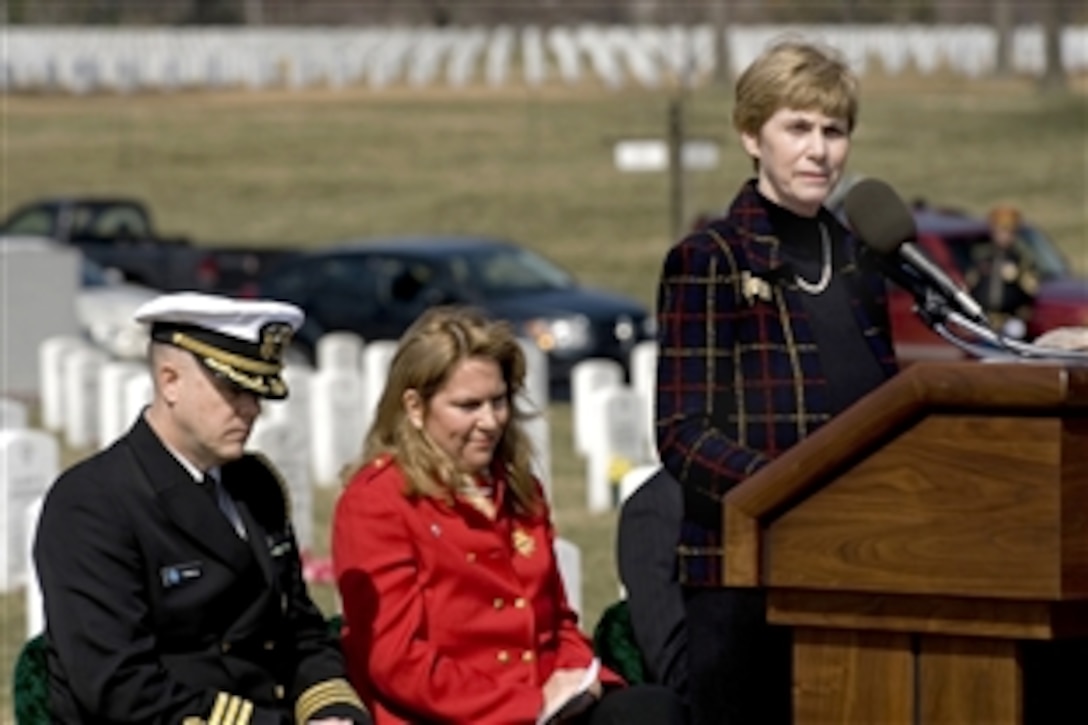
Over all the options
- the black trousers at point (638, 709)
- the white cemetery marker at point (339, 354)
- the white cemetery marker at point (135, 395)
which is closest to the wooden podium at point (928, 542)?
the black trousers at point (638, 709)

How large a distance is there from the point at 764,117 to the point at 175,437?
4.39 ft

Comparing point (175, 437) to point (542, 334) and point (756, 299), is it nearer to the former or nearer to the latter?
point (756, 299)

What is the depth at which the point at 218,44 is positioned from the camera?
7331 cm

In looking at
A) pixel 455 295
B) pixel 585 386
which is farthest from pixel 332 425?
pixel 455 295

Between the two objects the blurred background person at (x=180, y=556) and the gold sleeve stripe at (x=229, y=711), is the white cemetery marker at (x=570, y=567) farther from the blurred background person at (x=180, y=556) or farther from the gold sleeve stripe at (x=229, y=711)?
the gold sleeve stripe at (x=229, y=711)

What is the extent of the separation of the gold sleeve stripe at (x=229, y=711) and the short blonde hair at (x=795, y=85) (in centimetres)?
148

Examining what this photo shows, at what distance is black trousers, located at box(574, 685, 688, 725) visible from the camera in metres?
6.01

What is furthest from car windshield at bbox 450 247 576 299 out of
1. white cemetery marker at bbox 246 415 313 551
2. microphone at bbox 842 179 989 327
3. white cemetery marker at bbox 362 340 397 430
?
microphone at bbox 842 179 989 327

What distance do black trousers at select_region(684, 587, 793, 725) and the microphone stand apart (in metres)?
0.68

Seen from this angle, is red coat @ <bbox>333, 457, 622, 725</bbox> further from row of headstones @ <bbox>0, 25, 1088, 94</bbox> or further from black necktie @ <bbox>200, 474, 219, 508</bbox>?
row of headstones @ <bbox>0, 25, 1088, 94</bbox>

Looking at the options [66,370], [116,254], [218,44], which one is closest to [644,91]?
[218,44]

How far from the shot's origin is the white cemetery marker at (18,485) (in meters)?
12.5

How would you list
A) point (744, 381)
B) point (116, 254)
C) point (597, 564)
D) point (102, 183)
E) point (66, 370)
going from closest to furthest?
point (744, 381), point (597, 564), point (66, 370), point (116, 254), point (102, 183)

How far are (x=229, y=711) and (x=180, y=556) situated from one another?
0.31 m
